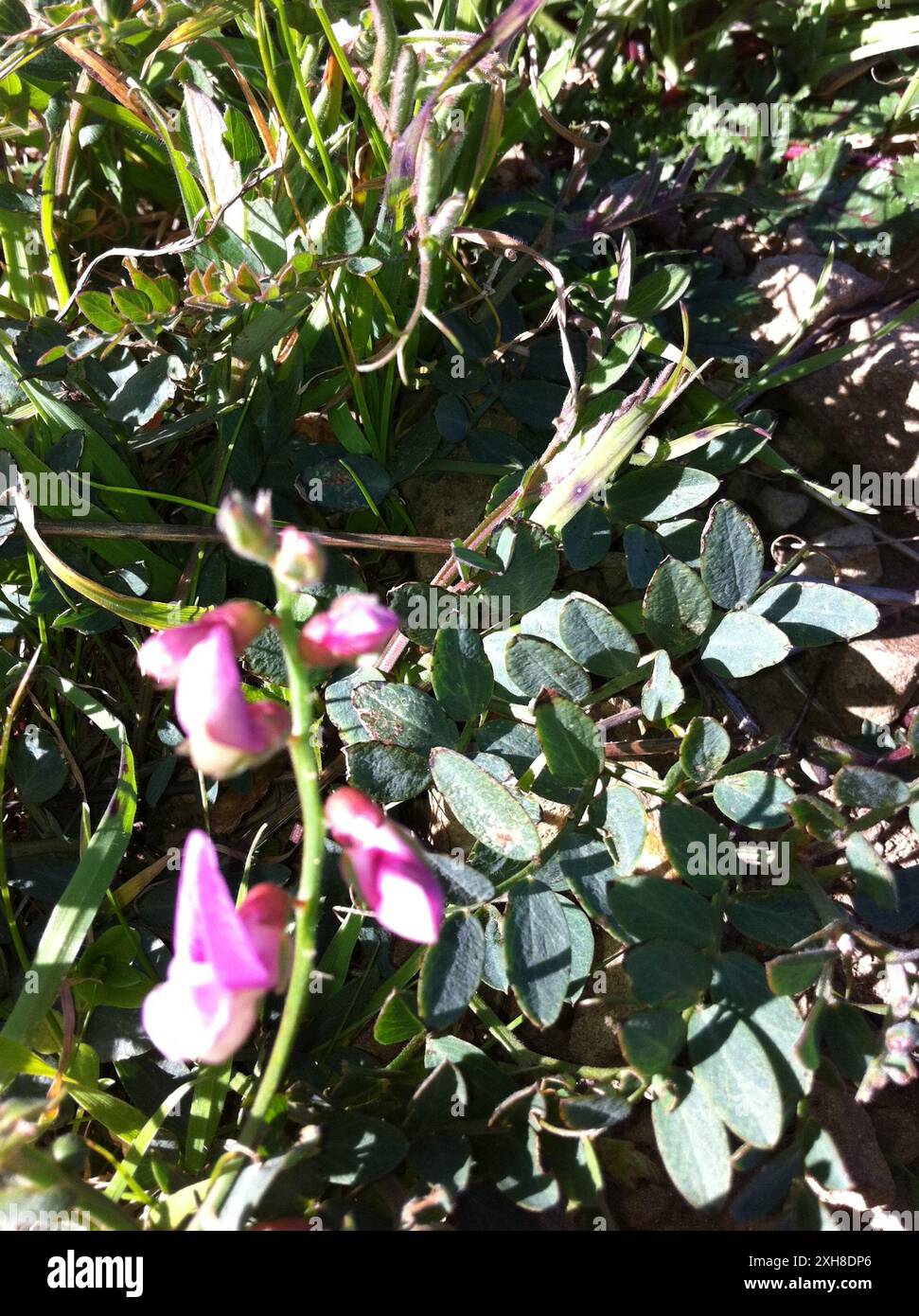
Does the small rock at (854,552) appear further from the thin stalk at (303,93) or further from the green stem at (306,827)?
the green stem at (306,827)

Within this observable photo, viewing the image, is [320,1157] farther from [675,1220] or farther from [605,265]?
[605,265]

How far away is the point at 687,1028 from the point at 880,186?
1980mm

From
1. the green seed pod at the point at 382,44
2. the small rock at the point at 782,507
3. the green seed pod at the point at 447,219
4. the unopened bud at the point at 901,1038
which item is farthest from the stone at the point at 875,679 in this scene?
the green seed pod at the point at 382,44

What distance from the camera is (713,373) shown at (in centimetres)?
237

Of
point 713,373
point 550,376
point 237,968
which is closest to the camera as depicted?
point 237,968

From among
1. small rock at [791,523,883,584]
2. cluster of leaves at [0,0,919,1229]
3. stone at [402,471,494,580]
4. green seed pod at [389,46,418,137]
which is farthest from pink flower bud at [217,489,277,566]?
small rock at [791,523,883,584]

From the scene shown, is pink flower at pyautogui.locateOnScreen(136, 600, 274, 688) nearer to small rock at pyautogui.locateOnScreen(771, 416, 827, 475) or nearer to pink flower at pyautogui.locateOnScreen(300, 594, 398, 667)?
pink flower at pyautogui.locateOnScreen(300, 594, 398, 667)

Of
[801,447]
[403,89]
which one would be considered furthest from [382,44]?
[801,447]

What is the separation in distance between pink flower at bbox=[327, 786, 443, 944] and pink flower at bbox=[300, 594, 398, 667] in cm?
18

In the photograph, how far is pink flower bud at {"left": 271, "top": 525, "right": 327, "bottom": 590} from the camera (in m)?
1.15

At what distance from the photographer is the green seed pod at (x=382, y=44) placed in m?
1.70

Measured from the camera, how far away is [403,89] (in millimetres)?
1692

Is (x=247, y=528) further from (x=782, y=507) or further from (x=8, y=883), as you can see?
(x=782, y=507)

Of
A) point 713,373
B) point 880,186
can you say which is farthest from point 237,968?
point 880,186
